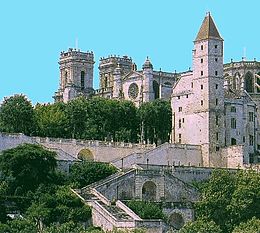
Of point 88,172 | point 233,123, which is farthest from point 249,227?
Answer: point 233,123

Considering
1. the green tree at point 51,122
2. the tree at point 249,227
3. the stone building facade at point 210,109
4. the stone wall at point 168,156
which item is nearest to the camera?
the tree at point 249,227

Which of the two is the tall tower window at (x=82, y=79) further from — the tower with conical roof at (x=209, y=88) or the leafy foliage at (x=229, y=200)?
the leafy foliage at (x=229, y=200)

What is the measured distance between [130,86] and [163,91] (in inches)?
154

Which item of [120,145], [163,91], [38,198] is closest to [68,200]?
[38,198]

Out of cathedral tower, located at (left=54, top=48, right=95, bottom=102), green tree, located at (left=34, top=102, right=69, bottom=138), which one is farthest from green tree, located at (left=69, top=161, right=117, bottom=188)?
cathedral tower, located at (left=54, top=48, right=95, bottom=102)

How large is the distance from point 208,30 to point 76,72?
33913mm

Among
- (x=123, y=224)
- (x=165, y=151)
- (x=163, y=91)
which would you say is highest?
(x=163, y=91)

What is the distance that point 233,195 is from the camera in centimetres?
7831

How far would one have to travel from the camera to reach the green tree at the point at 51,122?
98500mm

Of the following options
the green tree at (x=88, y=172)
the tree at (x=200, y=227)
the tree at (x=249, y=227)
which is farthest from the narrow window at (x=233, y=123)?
the tree at (x=200, y=227)

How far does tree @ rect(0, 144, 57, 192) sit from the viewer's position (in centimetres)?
7831

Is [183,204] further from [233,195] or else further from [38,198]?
[38,198]

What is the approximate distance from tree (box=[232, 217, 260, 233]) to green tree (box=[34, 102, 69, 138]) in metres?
28.4

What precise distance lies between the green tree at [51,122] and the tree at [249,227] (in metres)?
28.4
